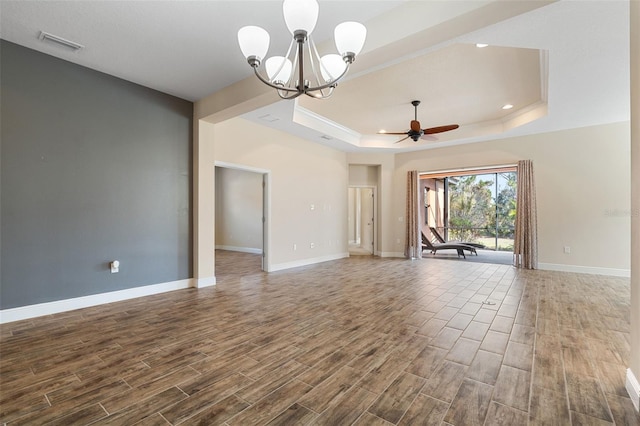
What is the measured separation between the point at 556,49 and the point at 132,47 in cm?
463

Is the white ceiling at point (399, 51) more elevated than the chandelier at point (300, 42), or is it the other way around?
the white ceiling at point (399, 51)

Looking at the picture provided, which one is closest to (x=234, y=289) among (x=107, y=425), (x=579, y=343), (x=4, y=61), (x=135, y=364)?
(x=135, y=364)

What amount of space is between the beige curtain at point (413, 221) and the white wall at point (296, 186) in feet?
5.81

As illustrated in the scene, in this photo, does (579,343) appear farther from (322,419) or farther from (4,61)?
(4,61)

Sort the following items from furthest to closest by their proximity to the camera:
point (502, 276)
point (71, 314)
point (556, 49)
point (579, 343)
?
point (502, 276)
point (71, 314)
point (556, 49)
point (579, 343)

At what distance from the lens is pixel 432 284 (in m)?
5.00

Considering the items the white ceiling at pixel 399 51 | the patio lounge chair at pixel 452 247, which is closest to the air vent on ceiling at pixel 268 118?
the white ceiling at pixel 399 51

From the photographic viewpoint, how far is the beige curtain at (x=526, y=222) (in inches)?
256

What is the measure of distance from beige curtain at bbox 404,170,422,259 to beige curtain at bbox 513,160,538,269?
2303 mm

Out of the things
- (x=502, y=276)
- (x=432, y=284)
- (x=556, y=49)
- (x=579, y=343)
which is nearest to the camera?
(x=579, y=343)

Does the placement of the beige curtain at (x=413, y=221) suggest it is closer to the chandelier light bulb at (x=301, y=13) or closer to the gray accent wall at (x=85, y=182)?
the gray accent wall at (x=85, y=182)

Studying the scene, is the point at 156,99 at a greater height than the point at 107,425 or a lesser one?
greater

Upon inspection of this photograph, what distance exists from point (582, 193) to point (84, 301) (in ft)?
29.0

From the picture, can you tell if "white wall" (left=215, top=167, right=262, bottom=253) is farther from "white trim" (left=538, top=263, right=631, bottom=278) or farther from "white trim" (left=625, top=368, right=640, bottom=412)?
"white trim" (left=625, top=368, right=640, bottom=412)
